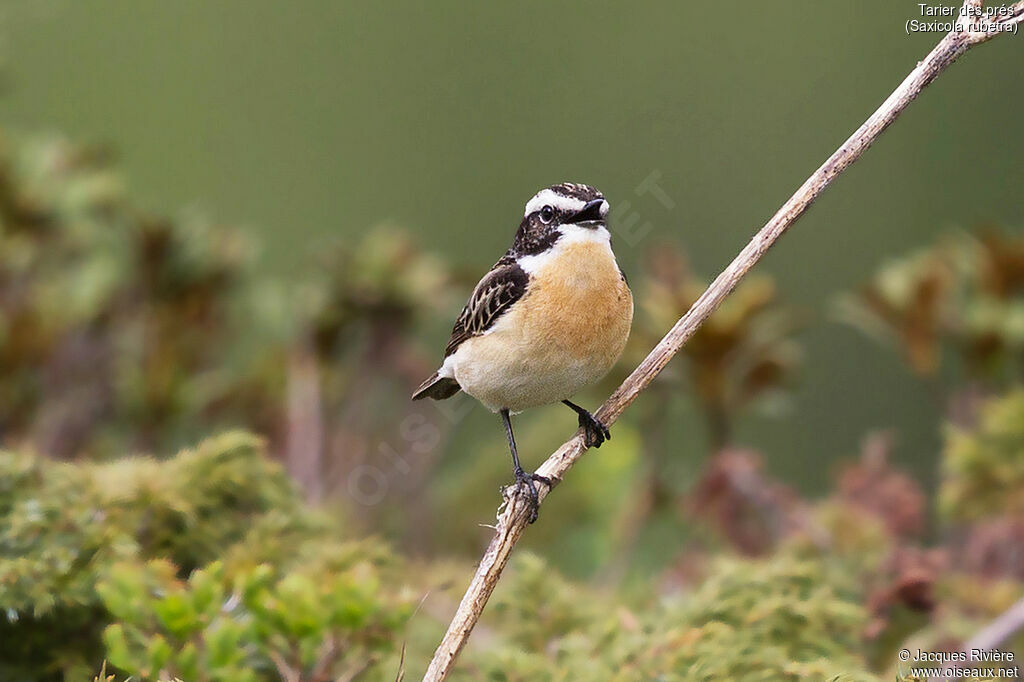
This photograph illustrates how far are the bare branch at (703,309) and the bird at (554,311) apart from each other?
349 mm

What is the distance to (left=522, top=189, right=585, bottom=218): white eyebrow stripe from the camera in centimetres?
210

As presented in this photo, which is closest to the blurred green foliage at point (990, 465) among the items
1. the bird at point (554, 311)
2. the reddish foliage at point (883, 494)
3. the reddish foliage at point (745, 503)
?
the reddish foliage at point (883, 494)

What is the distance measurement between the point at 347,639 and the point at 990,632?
959 millimetres

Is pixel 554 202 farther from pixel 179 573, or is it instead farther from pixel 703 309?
pixel 179 573

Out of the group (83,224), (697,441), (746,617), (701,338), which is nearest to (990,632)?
(746,617)

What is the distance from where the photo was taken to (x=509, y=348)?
2.14m

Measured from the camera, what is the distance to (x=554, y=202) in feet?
6.93

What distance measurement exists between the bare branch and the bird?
0.35m

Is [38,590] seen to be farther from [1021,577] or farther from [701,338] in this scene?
[1021,577]

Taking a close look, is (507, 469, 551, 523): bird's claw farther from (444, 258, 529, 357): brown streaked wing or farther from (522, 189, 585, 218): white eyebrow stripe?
(522, 189, 585, 218): white eyebrow stripe

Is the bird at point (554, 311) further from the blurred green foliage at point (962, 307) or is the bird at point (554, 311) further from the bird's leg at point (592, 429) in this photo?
the blurred green foliage at point (962, 307)

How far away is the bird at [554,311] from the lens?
80.4 inches

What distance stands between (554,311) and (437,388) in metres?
0.53

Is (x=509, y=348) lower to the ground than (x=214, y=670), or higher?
higher
